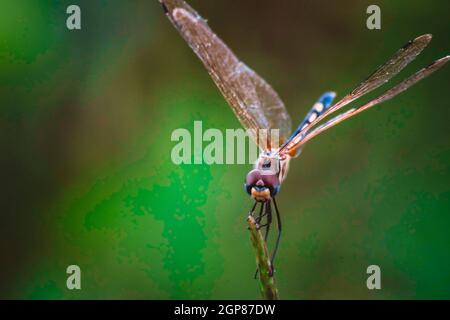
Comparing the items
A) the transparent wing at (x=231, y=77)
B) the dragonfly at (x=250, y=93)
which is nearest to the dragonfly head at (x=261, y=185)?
the dragonfly at (x=250, y=93)

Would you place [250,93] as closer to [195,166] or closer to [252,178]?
[195,166]

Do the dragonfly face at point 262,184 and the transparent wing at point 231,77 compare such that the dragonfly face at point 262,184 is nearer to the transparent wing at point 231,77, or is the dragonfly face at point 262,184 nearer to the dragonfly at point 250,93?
the dragonfly at point 250,93

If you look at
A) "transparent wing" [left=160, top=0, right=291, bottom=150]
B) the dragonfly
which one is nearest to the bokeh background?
"transparent wing" [left=160, top=0, right=291, bottom=150]

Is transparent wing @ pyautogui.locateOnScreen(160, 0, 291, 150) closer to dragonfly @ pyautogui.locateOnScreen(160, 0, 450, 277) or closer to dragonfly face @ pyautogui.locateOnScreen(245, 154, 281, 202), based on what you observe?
dragonfly @ pyautogui.locateOnScreen(160, 0, 450, 277)

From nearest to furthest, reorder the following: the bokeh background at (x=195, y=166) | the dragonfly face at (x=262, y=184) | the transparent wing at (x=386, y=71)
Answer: the dragonfly face at (x=262, y=184) → the transparent wing at (x=386, y=71) → the bokeh background at (x=195, y=166)

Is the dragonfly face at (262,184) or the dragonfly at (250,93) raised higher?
the dragonfly at (250,93)

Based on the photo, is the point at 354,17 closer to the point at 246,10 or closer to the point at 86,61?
the point at 246,10

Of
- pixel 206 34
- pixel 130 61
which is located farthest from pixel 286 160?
pixel 130 61
